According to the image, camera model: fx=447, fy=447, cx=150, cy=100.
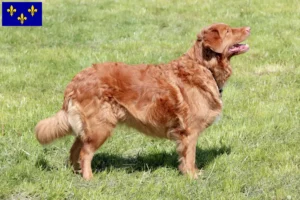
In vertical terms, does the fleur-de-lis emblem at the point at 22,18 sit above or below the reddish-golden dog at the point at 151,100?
below

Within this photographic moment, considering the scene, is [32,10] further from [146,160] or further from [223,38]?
[223,38]

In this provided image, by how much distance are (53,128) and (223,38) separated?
201cm

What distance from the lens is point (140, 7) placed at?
12.8 m

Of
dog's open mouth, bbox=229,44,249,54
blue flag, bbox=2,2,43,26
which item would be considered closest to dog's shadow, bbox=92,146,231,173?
dog's open mouth, bbox=229,44,249,54

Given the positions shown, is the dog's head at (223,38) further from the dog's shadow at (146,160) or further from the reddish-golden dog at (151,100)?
the dog's shadow at (146,160)

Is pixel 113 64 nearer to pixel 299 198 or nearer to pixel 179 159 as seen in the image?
pixel 179 159

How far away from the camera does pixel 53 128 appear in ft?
14.7

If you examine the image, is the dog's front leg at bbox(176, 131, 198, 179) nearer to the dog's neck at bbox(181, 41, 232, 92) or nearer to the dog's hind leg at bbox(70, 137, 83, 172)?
the dog's neck at bbox(181, 41, 232, 92)

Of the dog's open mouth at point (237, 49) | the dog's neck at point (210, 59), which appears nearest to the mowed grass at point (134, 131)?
the dog's neck at point (210, 59)

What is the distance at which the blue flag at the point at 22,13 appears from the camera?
11492 mm

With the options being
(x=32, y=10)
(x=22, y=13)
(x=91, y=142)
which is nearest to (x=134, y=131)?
(x=91, y=142)

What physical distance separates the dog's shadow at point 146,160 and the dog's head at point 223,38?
3.94ft

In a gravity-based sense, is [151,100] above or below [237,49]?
below

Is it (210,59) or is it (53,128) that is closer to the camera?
(53,128)
